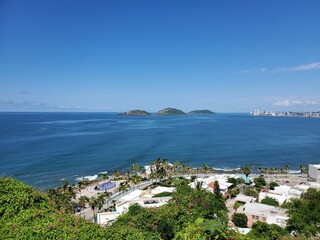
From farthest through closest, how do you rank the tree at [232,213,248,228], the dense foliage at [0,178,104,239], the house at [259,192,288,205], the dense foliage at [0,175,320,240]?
the house at [259,192,288,205] → the tree at [232,213,248,228] → the dense foliage at [0,178,104,239] → the dense foliage at [0,175,320,240]

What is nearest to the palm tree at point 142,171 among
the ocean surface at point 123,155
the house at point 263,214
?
the ocean surface at point 123,155

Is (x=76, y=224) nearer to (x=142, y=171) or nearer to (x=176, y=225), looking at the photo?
(x=176, y=225)

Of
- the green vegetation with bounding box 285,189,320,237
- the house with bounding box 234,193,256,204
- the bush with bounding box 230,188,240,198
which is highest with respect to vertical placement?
the green vegetation with bounding box 285,189,320,237

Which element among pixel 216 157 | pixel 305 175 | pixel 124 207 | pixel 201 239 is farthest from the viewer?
pixel 216 157

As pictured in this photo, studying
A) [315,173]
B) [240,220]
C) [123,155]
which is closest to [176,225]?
[240,220]

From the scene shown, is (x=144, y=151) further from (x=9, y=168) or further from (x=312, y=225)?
(x=312, y=225)

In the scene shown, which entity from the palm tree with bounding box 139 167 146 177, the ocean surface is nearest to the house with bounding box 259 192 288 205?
the palm tree with bounding box 139 167 146 177

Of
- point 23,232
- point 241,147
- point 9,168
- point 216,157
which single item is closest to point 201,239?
point 23,232

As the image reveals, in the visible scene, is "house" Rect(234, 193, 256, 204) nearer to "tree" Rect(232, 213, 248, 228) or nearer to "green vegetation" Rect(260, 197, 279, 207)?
"green vegetation" Rect(260, 197, 279, 207)

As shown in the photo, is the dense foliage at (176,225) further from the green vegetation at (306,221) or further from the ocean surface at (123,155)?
the ocean surface at (123,155)
